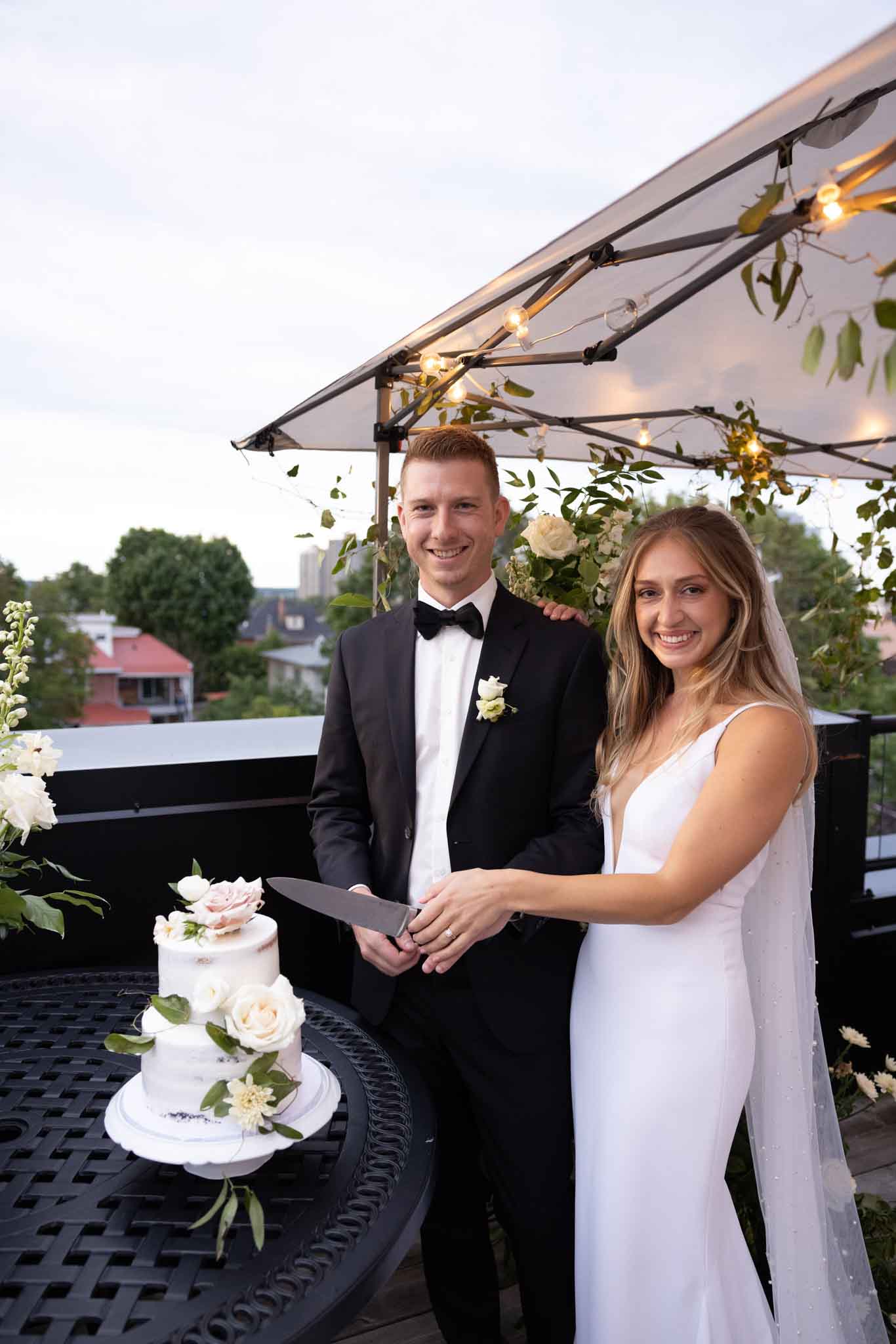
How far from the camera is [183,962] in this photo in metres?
1.35

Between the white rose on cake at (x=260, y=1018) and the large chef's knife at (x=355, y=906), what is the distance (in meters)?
0.32

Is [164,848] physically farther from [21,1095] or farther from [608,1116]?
[608,1116]

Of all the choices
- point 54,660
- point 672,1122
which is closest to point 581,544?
point 672,1122

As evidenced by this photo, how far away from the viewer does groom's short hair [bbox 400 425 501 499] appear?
196 centimetres

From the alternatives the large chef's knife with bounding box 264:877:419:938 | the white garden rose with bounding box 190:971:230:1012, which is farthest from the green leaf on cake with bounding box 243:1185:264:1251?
the large chef's knife with bounding box 264:877:419:938

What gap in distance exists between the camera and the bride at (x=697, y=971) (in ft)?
5.46

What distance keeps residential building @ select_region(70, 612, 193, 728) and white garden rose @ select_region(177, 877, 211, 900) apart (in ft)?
124

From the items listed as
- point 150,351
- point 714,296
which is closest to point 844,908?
point 714,296

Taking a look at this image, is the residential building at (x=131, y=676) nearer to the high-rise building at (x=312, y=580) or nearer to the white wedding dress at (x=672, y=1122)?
the high-rise building at (x=312, y=580)

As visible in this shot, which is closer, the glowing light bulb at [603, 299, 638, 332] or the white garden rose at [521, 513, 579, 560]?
the glowing light bulb at [603, 299, 638, 332]

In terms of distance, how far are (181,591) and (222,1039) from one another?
143 ft

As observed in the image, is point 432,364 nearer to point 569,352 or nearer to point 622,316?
point 569,352

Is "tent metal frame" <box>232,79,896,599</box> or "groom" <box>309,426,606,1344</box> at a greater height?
"tent metal frame" <box>232,79,896,599</box>

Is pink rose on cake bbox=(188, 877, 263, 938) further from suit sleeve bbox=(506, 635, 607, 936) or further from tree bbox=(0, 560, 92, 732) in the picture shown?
tree bbox=(0, 560, 92, 732)
